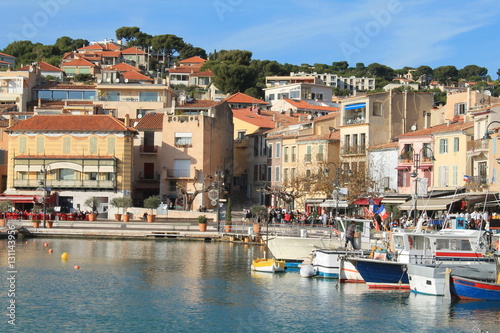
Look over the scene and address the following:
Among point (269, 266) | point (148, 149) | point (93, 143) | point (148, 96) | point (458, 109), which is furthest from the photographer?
point (148, 96)

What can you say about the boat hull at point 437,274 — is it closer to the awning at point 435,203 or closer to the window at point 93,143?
the awning at point 435,203

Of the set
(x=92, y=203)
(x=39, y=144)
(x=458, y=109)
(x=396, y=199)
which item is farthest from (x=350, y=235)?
(x=39, y=144)

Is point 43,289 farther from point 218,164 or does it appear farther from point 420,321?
point 218,164

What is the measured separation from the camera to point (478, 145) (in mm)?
58500

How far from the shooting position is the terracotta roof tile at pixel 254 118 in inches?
3944

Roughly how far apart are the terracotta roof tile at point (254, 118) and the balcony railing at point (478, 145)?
40436 mm

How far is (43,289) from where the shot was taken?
132 ft

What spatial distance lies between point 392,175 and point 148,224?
20.3 meters

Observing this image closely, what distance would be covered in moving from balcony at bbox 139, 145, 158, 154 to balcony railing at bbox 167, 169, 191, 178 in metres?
2.74

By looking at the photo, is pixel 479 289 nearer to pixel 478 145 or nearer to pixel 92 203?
pixel 478 145

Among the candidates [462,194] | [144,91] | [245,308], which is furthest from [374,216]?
[144,91]

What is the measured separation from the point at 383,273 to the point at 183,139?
45.6 meters

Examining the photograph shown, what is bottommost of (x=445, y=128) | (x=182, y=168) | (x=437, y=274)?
(x=437, y=274)

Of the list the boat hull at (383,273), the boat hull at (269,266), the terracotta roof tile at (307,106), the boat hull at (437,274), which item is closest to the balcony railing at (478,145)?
the boat hull at (269,266)
